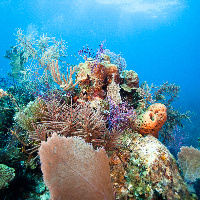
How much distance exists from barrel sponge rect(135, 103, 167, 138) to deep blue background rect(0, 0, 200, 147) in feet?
208

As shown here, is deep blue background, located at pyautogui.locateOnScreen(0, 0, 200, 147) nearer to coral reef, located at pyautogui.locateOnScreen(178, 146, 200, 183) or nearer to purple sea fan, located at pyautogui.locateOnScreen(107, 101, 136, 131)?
purple sea fan, located at pyautogui.locateOnScreen(107, 101, 136, 131)

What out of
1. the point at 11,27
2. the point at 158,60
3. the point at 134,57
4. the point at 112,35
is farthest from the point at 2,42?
the point at 158,60

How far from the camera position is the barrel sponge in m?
3.57

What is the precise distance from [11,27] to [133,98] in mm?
91481

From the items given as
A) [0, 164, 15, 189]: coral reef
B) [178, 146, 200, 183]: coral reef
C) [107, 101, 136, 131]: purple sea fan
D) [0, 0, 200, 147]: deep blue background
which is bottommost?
[0, 164, 15, 189]: coral reef

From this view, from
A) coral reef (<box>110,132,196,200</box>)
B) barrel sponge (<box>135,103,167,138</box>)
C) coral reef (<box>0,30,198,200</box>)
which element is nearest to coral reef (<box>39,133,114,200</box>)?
coral reef (<box>0,30,198,200</box>)

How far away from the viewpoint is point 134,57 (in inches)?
4914

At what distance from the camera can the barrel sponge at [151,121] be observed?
357 centimetres

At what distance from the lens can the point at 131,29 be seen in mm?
108062

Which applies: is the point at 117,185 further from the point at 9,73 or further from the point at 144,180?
the point at 9,73

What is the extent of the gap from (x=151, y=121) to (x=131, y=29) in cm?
12236

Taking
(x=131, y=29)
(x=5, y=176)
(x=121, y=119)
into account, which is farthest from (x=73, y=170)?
(x=131, y=29)

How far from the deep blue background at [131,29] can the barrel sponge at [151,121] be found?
6334 centimetres

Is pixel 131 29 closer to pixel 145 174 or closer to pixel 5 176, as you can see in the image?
pixel 145 174
